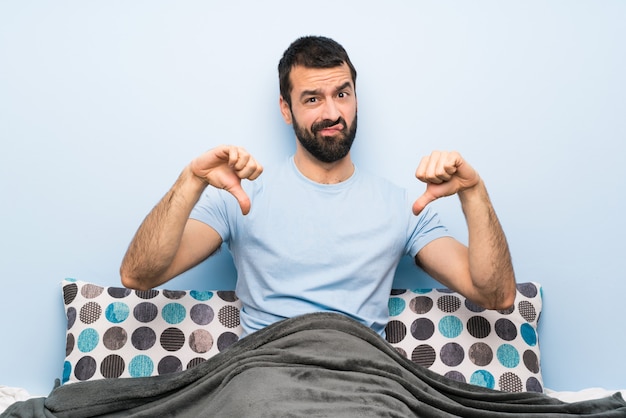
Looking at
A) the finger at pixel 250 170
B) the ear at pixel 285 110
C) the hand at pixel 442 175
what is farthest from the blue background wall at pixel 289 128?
the finger at pixel 250 170

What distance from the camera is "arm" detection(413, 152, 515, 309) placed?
167 centimetres

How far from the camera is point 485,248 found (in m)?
1.81

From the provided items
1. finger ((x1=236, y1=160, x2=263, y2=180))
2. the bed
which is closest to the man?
finger ((x1=236, y1=160, x2=263, y2=180))

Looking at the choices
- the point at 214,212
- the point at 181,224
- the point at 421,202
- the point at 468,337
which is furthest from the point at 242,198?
the point at 468,337

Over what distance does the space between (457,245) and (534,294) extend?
302 millimetres

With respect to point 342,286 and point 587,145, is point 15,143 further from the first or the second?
point 587,145

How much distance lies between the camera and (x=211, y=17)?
2207mm

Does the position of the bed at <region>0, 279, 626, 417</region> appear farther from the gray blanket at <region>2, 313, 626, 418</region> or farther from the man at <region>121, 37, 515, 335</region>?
the man at <region>121, 37, 515, 335</region>

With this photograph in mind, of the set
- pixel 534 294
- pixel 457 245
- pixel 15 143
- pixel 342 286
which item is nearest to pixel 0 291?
pixel 15 143

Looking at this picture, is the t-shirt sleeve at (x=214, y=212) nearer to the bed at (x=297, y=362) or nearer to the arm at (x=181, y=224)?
the arm at (x=181, y=224)

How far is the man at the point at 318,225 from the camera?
174cm

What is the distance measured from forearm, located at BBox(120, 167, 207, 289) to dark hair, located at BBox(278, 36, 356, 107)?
0.50 m

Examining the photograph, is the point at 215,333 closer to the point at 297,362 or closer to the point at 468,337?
the point at 297,362

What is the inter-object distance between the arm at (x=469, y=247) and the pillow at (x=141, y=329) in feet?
1.89
